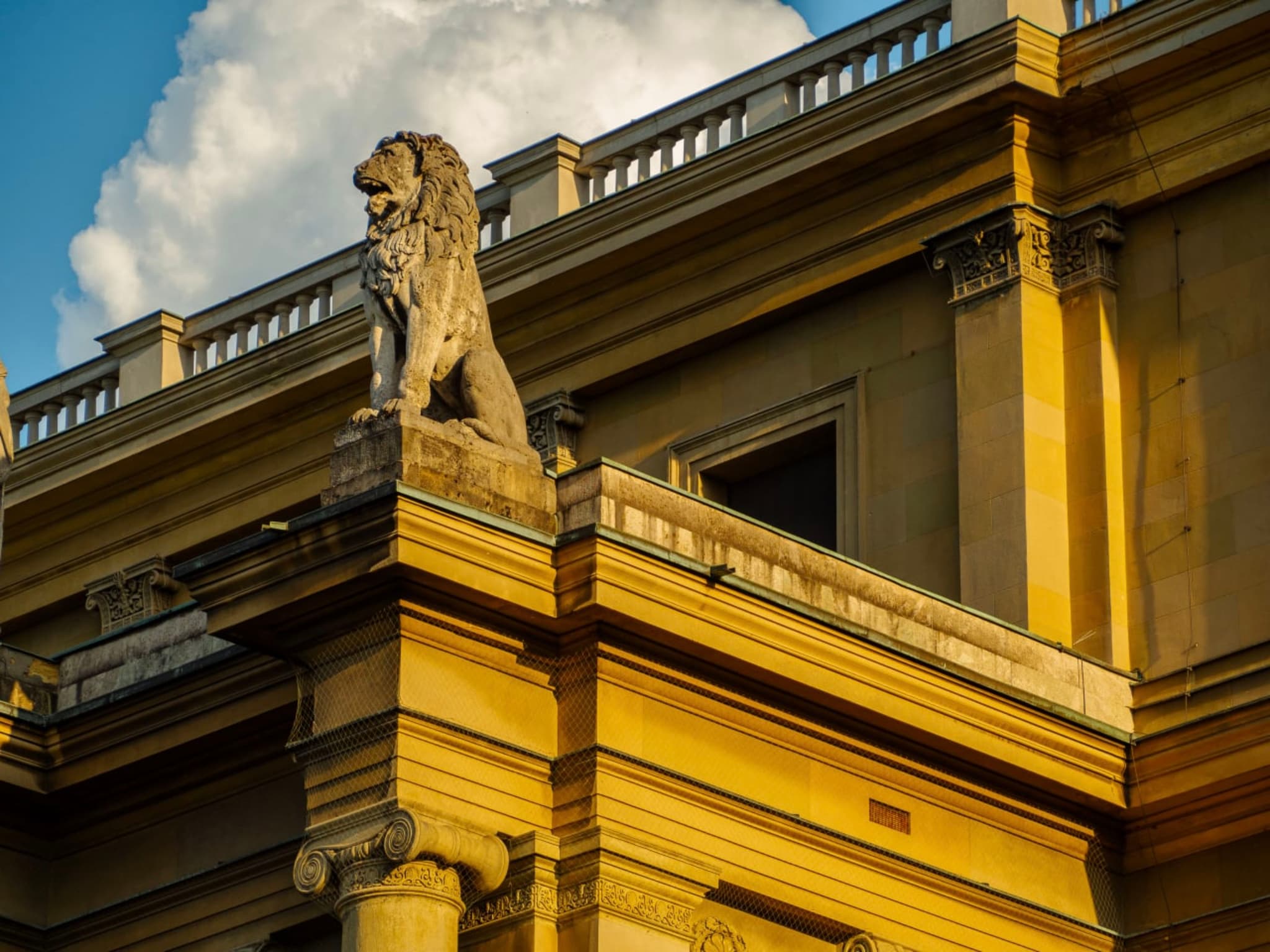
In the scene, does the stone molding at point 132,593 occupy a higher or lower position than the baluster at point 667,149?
lower

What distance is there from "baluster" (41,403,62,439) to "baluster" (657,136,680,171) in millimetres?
10570

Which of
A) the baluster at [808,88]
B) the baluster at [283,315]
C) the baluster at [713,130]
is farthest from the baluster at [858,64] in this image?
the baluster at [283,315]

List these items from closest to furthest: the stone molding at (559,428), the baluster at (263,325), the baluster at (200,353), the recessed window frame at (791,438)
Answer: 1. the recessed window frame at (791,438)
2. the stone molding at (559,428)
3. the baluster at (263,325)
4. the baluster at (200,353)

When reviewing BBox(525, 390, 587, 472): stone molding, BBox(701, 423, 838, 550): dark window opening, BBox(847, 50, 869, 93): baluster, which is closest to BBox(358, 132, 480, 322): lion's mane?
BBox(701, 423, 838, 550): dark window opening

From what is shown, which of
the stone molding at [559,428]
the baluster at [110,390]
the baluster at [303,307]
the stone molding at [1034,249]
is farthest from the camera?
the baluster at [110,390]

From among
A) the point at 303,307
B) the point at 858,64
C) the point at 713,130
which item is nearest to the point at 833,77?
the point at 858,64

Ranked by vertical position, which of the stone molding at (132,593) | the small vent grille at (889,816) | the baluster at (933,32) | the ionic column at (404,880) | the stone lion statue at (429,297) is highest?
the baluster at (933,32)

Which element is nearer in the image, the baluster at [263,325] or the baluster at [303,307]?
the baluster at [303,307]

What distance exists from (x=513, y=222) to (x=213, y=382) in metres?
4.81

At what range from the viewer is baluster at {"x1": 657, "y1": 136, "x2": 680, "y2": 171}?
38.0 meters

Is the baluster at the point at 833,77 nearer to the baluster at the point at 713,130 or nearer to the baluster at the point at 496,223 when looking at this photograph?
the baluster at the point at 713,130

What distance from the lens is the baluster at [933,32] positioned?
35.8 meters

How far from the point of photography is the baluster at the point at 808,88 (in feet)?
120

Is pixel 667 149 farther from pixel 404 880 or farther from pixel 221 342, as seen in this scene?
pixel 404 880
